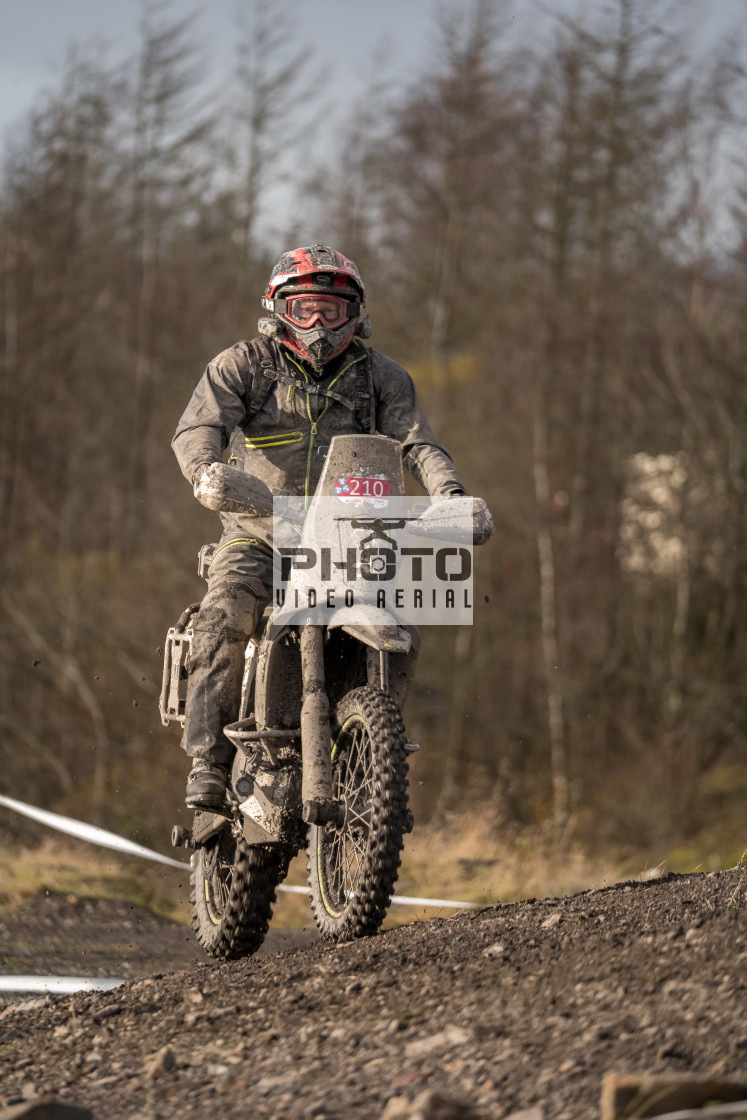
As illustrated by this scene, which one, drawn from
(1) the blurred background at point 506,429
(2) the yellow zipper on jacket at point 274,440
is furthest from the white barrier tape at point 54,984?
(1) the blurred background at point 506,429

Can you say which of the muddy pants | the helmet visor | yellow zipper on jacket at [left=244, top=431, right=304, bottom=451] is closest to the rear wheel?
the muddy pants

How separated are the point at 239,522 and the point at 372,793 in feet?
4.98

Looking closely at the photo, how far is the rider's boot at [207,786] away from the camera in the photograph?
5.50 metres

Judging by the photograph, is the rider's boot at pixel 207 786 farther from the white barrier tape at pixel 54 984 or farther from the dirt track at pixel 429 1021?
the white barrier tape at pixel 54 984

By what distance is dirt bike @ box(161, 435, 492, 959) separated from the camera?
4.82 meters

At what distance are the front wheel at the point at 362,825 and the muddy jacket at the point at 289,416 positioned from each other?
109 cm

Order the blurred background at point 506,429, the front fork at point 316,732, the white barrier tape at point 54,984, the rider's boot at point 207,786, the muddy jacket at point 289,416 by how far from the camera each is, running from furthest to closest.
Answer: the blurred background at point 506,429 → the white barrier tape at point 54,984 → the muddy jacket at point 289,416 → the rider's boot at point 207,786 → the front fork at point 316,732

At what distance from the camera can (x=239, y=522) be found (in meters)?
5.73

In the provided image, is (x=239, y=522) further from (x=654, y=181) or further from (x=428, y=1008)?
(x=654, y=181)

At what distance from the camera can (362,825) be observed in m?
4.89

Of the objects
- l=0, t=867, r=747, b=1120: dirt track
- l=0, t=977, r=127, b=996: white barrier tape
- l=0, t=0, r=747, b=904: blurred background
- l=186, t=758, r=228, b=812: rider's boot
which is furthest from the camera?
l=0, t=0, r=747, b=904: blurred background

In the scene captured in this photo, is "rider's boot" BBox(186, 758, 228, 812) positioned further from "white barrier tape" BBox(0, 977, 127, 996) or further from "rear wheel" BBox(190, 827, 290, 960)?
"white barrier tape" BBox(0, 977, 127, 996)

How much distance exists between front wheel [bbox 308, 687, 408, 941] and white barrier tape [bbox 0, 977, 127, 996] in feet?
4.24

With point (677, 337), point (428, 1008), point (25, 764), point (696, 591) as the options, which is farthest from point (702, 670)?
point (428, 1008)
